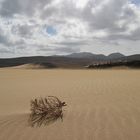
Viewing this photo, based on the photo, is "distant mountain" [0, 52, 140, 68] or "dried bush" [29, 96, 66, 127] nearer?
"dried bush" [29, 96, 66, 127]

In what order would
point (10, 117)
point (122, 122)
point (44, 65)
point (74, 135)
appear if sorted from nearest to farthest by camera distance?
point (74, 135) < point (122, 122) < point (10, 117) < point (44, 65)

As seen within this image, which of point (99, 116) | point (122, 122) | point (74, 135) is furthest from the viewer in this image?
point (99, 116)

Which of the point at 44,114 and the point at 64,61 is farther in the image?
the point at 64,61

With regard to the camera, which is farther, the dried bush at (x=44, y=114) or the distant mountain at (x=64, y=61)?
the distant mountain at (x=64, y=61)

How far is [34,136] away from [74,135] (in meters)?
0.72

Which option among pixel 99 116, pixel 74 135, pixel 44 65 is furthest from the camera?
pixel 44 65

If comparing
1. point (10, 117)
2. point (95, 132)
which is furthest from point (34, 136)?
point (10, 117)

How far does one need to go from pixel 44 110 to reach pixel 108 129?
1.62m

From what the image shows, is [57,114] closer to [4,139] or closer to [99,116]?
[99,116]

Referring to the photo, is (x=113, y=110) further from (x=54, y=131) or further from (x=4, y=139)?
(x=4, y=139)

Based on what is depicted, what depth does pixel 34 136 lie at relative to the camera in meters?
4.71

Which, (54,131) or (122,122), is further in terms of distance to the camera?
(122,122)

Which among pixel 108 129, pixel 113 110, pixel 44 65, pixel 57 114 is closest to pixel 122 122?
pixel 108 129

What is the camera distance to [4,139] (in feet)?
15.3
